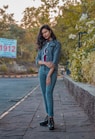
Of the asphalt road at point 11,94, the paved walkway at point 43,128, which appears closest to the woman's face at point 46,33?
the paved walkway at point 43,128

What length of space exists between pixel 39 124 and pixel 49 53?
1189 millimetres

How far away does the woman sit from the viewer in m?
5.52

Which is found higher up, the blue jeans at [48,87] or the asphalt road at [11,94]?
the blue jeans at [48,87]

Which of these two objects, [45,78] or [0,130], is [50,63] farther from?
[0,130]

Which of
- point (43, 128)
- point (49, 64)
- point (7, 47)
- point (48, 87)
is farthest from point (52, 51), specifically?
point (7, 47)

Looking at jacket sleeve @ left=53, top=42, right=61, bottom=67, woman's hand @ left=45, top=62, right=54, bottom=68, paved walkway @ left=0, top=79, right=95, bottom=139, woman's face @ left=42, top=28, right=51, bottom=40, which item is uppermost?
woman's face @ left=42, top=28, right=51, bottom=40

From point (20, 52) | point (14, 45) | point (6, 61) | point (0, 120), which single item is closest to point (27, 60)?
point (20, 52)

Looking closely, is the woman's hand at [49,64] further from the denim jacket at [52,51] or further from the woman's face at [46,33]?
the woman's face at [46,33]

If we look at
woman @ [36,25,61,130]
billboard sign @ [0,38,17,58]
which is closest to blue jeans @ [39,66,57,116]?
woman @ [36,25,61,130]

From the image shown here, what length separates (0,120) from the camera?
21.2 feet

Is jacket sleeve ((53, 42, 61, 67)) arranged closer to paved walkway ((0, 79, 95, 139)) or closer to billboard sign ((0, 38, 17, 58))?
paved walkway ((0, 79, 95, 139))

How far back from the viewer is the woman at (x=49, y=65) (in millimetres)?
5523

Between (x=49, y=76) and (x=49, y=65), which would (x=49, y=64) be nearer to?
(x=49, y=65)

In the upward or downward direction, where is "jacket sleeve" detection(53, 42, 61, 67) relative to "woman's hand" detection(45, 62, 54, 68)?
upward
